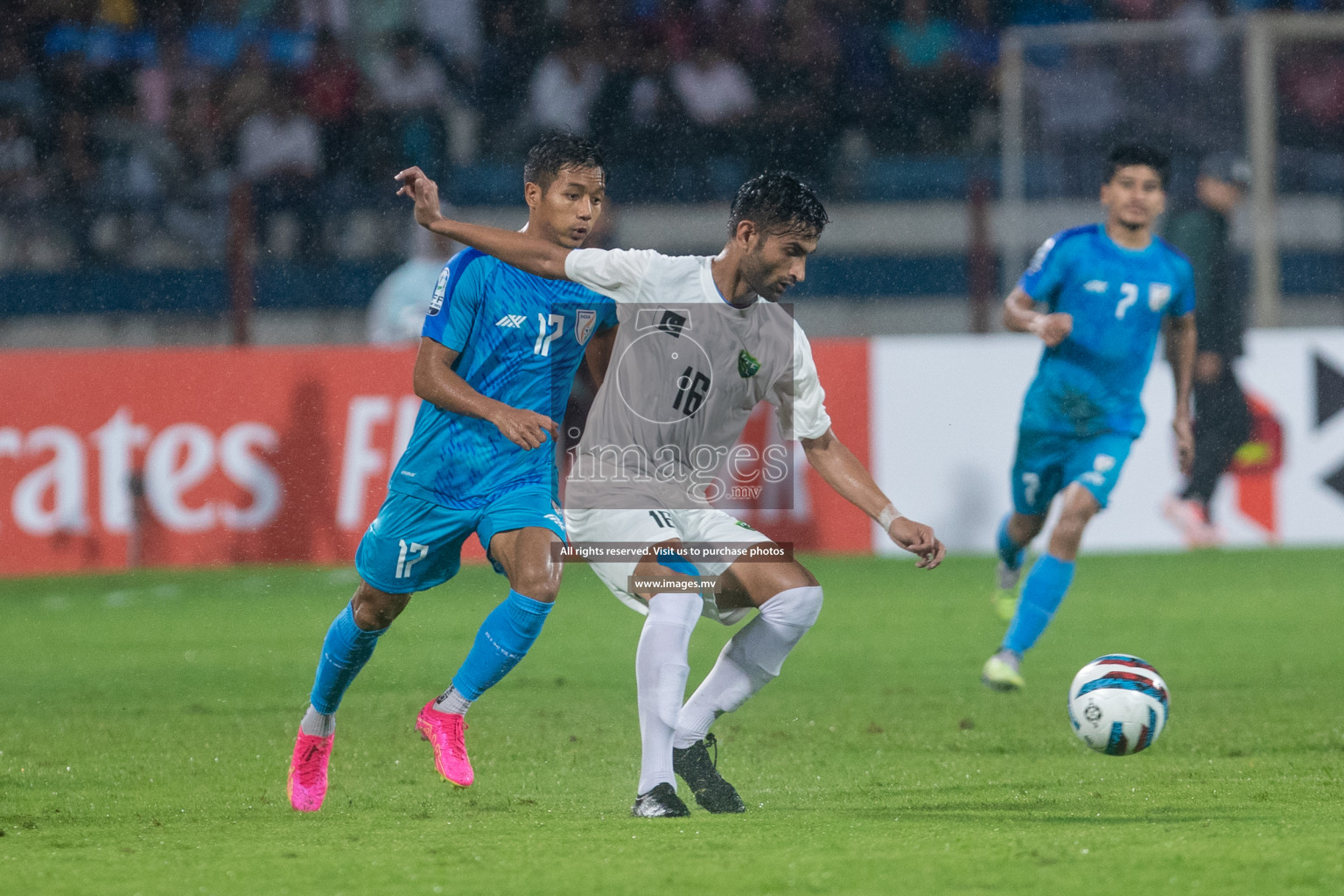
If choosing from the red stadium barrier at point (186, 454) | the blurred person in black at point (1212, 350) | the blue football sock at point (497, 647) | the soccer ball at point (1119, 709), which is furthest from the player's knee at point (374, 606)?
the blurred person in black at point (1212, 350)

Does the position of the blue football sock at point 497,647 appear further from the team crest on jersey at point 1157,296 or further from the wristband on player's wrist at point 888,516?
the team crest on jersey at point 1157,296

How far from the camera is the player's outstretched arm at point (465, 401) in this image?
15.6ft

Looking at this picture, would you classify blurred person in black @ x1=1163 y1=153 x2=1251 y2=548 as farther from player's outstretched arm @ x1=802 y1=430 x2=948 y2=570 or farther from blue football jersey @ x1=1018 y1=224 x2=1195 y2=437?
player's outstretched arm @ x1=802 y1=430 x2=948 y2=570

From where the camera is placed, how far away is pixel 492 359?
5.17m

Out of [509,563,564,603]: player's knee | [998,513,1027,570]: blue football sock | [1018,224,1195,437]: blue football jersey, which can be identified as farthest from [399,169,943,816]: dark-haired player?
[998,513,1027,570]: blue football sock

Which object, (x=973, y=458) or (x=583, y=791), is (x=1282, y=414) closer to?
(x=973, y=458)

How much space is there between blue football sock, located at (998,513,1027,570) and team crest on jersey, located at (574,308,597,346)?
3.31m

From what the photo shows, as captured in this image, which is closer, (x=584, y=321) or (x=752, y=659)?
(x=752, y=659)

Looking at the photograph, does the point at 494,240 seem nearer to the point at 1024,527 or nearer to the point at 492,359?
the point at 492,359

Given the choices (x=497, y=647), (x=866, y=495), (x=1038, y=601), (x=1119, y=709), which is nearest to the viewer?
(x=866, y=495)

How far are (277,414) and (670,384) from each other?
22.5 ft

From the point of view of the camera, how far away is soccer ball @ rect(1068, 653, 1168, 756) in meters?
5.16

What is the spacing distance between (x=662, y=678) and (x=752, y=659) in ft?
1.19

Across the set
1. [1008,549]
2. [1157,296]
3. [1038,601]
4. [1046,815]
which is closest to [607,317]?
[1046,815]
